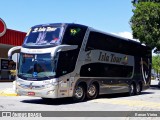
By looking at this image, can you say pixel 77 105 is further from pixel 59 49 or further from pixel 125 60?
pixel 125 60

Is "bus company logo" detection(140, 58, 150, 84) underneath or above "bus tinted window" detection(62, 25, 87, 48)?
A: underneath

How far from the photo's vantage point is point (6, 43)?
4266 cm

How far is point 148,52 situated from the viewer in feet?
87.7

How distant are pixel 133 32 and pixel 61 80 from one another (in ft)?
59.1

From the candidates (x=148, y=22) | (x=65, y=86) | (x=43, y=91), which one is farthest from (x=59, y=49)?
(x=148, y=22)

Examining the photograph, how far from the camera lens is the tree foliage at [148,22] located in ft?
102

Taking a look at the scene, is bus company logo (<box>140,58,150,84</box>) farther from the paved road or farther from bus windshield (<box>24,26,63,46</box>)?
bus windshield (<box>24,26,63,46</box>)

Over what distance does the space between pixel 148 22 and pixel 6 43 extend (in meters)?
18.5

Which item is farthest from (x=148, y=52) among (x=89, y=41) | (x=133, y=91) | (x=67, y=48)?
(x=67, y=48)

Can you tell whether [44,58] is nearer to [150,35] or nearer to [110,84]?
[110,84]

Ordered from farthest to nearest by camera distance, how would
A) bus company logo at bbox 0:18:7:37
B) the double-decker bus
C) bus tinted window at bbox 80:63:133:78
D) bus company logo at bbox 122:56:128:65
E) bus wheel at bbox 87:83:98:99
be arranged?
1. bus company logo at bbox 0:18:7:37
2. bus company logo at bbox 122:56:128:65
3. bus wheel at bbox 87:83:98:99
4. bus tinted window at bbox 80:63:133:78
5. the double-decker bus

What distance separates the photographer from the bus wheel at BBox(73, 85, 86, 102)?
17.5 metres

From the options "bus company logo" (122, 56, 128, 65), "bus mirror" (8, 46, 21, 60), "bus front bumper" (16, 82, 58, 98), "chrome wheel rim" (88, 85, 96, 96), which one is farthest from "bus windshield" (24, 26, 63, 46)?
"bus company logo" (122, 56, 128, 65)

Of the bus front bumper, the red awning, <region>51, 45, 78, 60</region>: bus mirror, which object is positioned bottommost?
the bus front bumper
